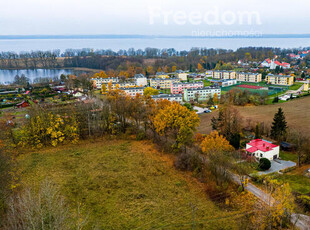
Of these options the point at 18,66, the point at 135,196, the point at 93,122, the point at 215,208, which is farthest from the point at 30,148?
the point at 18,66

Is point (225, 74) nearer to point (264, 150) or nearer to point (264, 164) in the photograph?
point (264, 150)

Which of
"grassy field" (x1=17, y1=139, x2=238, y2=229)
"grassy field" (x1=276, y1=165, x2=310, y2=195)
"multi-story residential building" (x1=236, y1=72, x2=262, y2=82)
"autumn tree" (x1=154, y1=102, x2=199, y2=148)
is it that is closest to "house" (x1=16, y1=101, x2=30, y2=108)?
"grassy field" (x1=17, y1=139, x2=238, y2=229)

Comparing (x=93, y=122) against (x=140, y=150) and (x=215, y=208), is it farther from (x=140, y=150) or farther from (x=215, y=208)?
(x=215, y=208)

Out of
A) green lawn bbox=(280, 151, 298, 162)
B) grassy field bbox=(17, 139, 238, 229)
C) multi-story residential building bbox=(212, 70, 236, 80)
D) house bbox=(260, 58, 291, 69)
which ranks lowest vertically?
grassy field bbox=(17, 139, 238, 229)

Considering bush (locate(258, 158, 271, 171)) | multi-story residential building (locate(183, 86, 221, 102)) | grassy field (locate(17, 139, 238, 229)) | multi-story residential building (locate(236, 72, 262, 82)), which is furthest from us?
multi-story residential building (locate(236, 72, 262, 82))

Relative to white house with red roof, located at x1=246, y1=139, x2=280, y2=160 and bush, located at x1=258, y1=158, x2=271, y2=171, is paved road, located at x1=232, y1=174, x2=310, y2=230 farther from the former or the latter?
white house with red roof, located at x1=246, y1=139, x2=280, y2=160

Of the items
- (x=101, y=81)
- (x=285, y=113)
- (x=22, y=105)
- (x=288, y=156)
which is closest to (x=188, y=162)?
(x=288, y=156)

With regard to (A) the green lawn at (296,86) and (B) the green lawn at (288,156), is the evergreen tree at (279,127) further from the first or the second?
(A) the green lawn at (296,86)
